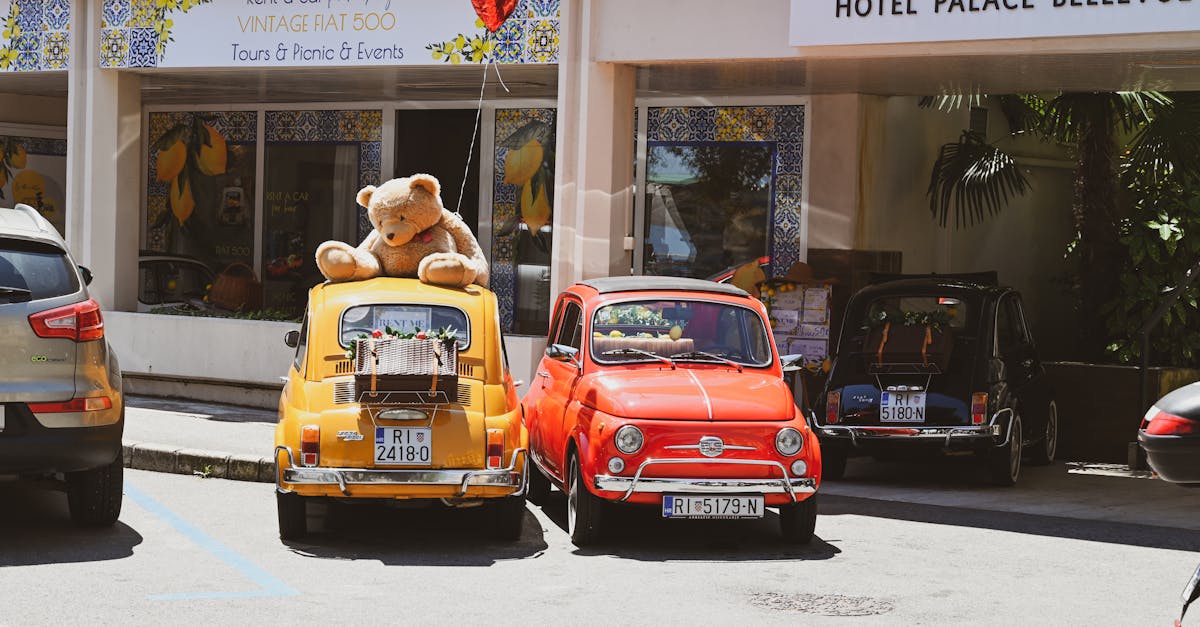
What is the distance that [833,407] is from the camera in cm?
1277

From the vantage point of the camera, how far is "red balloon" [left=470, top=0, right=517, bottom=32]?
14102mm

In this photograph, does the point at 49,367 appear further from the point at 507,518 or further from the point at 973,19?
the point at 973,19

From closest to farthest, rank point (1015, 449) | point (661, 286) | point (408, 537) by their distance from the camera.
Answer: point (408, 537)
point (661, 286)
point (1015, 449)

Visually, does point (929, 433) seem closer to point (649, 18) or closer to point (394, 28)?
point (649, 18)

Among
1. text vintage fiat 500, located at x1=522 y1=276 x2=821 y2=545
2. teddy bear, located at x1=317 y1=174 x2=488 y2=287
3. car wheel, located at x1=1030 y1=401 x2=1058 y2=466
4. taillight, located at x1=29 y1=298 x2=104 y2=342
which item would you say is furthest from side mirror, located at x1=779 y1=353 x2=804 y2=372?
car wheel, located at x1=1030 y1=401 x2=1058 y2=466

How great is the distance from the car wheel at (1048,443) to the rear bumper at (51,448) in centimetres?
857

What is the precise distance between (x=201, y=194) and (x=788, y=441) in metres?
13.0

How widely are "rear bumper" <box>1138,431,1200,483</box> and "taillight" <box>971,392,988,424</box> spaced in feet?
19.5

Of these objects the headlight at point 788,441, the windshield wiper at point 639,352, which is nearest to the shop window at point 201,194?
the windshield wiper at point 639,352

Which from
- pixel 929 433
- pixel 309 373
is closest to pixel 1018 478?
pixel 929 433

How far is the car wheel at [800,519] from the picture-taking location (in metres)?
9.56

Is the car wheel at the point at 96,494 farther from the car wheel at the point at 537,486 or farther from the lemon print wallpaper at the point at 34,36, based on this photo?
the lemon print wallpaper at the point at 34,36

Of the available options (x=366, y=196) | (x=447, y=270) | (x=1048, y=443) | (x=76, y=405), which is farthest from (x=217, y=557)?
(x=1048, y=443)

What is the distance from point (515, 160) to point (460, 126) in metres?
0.94
